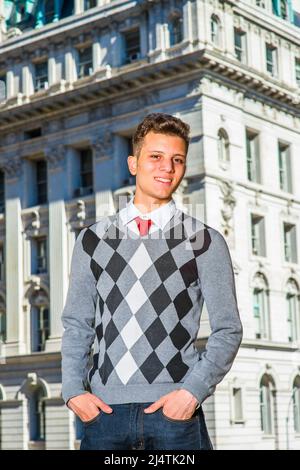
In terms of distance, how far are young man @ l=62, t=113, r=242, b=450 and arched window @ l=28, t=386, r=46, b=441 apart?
33.7 meters

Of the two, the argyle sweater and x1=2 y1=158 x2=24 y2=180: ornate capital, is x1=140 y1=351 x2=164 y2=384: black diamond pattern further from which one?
x1=2 y1=158 x2=24 y2=180: ornate capital

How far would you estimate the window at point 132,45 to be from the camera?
3619 centimetres

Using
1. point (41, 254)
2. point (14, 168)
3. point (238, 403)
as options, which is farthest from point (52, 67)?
point (238, 403)

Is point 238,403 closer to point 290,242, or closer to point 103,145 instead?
point 290,242

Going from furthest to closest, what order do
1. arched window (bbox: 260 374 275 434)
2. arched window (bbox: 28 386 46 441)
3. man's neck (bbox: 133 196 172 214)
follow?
arched window (bbox: 28 386 46 441) → arched window (bbox: 260 374 275 434) → man's neck (bbox: 133 196 172 214)

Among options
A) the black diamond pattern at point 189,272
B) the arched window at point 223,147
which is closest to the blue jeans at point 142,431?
the black diamond pattern at point 189,272

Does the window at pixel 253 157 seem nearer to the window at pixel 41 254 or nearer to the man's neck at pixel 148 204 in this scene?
the window at pixel 41 254

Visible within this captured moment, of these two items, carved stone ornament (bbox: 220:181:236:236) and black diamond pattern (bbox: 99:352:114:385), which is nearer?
black diamond pattern (bbox: 99:352:114:385)

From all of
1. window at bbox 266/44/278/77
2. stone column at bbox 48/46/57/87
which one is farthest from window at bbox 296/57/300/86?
stone column at bbox 48/46/57/87

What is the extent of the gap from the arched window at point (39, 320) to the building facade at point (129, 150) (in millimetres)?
54

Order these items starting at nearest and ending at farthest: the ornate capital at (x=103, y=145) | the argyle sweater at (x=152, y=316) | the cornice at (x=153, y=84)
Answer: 1. the argyle sweater at (x=152, y=316)
2. the cornice at (x=153, y=84)
3. the ornate capital at (x=103, y=145)

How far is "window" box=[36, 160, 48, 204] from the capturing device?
39.3m

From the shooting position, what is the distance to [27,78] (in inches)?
1561

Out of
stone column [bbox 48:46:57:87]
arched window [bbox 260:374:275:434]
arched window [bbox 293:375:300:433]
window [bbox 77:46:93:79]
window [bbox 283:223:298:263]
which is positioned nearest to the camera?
arched window [bbox 260:374:275:434]
